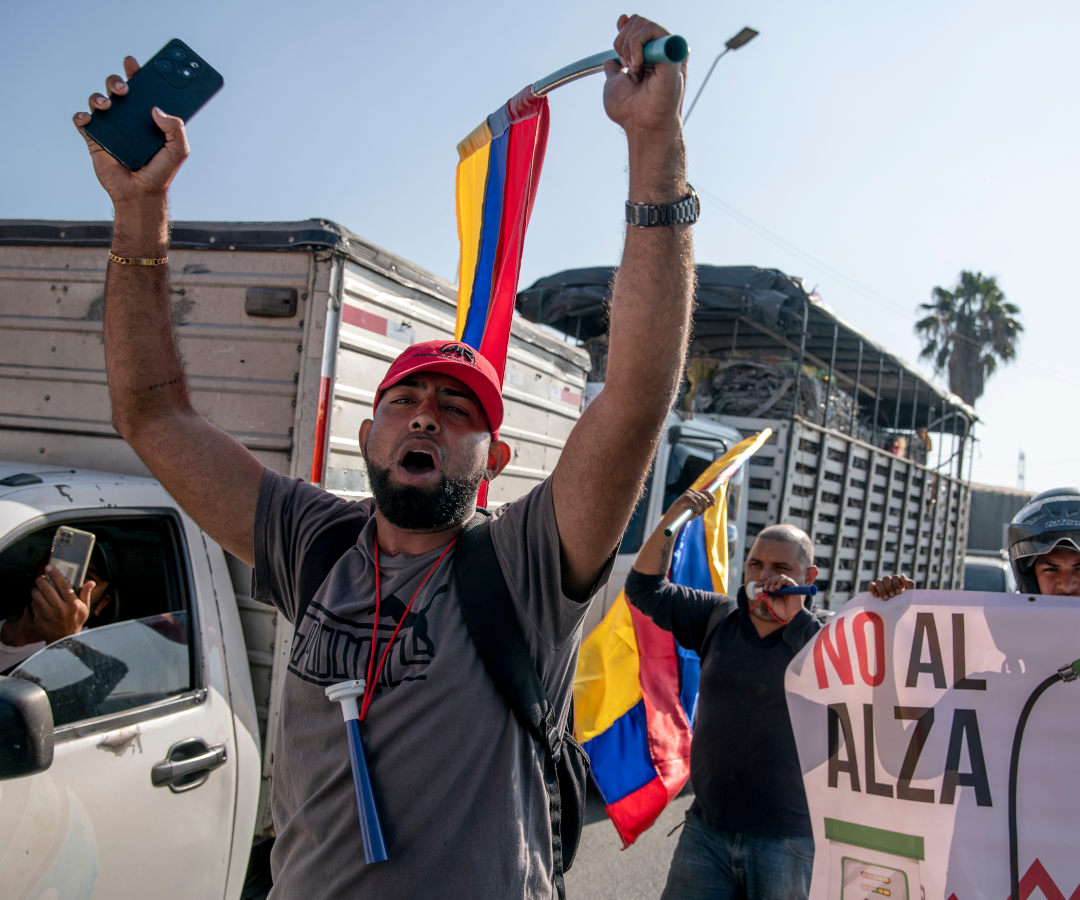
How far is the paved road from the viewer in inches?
172

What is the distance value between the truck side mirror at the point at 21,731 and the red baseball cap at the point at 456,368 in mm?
937

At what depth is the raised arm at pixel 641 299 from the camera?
1.43 metres

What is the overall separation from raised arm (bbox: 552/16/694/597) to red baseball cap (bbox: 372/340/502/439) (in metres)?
0.42

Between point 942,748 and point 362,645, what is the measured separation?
1582 millimetres

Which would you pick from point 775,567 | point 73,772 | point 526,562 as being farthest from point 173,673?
point 775,567

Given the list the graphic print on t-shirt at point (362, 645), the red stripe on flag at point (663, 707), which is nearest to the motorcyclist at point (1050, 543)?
the graphic print on t-shirt at point (362, 645)

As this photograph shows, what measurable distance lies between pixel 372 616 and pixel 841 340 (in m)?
9.51

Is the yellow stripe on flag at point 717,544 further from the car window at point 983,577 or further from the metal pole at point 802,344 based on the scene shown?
the car window at point 983,577

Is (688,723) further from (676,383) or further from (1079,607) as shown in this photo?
(676,383)

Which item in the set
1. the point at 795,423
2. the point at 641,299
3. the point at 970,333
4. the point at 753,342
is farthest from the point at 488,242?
the point at 970,333

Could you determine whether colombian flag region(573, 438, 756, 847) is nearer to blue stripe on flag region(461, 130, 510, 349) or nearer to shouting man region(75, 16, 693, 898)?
blue stripe on flag region(461, 130, 510, 349)

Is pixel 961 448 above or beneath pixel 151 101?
above

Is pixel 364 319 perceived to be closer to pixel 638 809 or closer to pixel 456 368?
pixel 456 368

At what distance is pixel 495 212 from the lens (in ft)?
8.38
